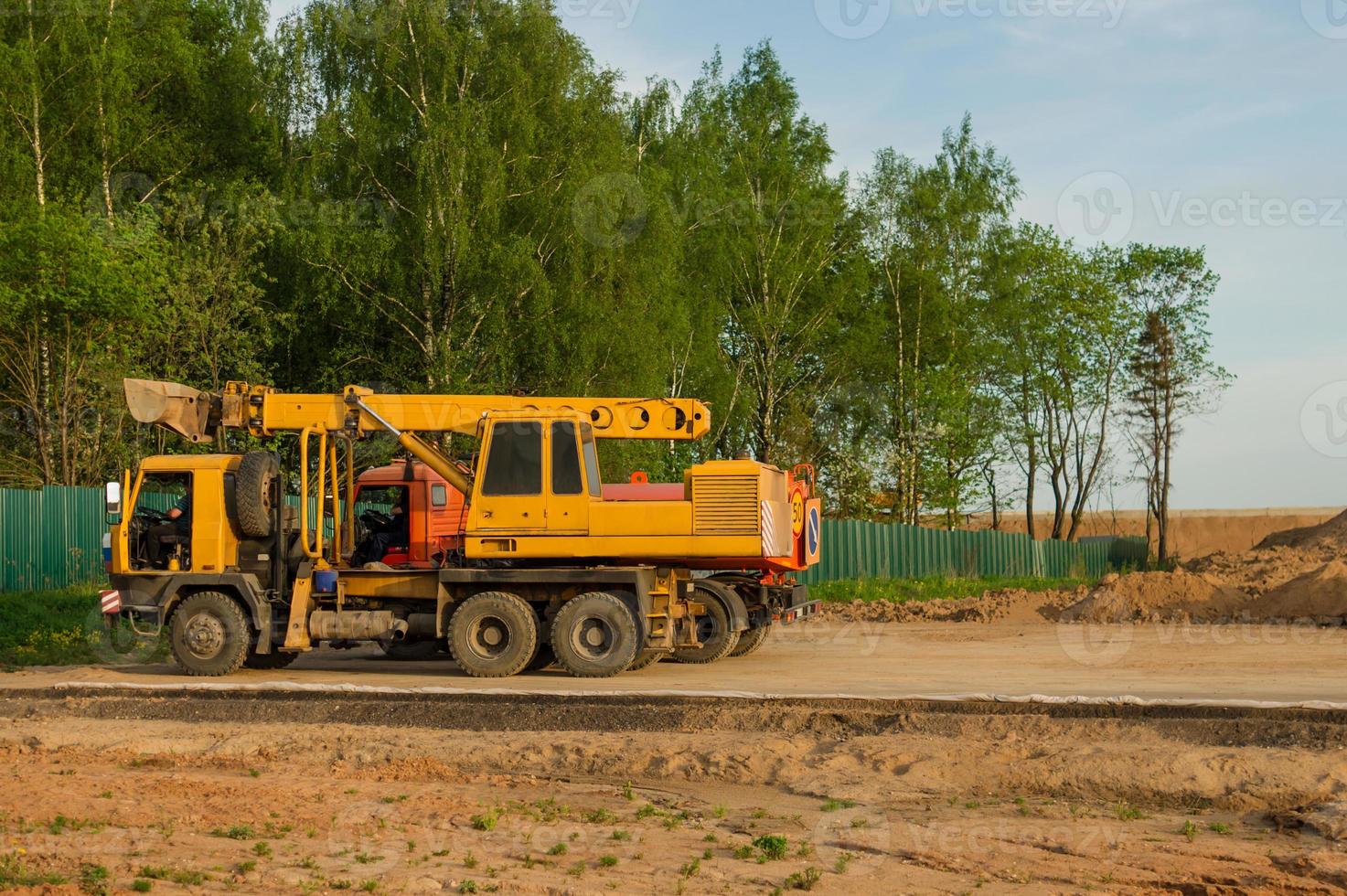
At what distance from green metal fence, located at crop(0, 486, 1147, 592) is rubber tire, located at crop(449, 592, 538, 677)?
2348 mm

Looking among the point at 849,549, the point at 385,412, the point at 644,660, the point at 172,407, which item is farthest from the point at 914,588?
the point at 172,407

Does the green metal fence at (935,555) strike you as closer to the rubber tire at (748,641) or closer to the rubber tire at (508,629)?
the rubber tire at (748,641)

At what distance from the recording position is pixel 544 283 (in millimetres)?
32375

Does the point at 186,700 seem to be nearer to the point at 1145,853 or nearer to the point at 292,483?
the point at 1145,853

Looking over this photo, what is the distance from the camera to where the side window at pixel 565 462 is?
626 inches

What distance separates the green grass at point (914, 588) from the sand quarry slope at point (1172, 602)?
1.86 m

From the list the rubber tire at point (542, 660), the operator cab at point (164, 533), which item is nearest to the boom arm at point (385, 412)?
the operator cab at point (164, 533)

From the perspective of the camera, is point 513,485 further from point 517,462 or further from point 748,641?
point 748,641

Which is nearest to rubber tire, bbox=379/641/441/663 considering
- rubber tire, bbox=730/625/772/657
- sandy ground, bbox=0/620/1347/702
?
sandy ground, bbox=0/620/1347/702

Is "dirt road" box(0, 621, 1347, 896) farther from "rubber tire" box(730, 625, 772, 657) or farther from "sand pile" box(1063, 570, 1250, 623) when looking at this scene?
"sand pile" box(1063, 570, 1250, 623)

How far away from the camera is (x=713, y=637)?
1747 cm

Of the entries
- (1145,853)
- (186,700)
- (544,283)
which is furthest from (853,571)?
(1145,853)

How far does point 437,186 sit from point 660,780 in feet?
77.1

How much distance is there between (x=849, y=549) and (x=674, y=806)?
82.3 feet
